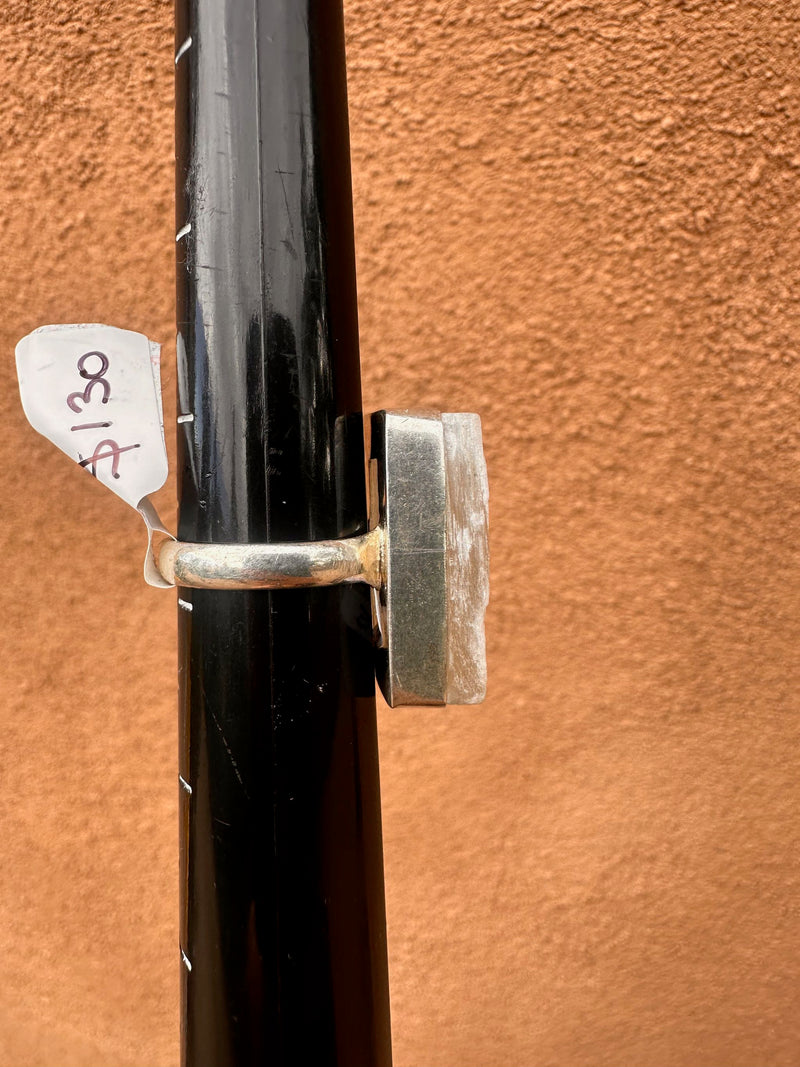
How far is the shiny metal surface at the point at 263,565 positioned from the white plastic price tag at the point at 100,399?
29 mm

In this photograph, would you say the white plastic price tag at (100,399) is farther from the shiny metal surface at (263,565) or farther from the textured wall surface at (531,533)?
the textured wall surface at (531,533)

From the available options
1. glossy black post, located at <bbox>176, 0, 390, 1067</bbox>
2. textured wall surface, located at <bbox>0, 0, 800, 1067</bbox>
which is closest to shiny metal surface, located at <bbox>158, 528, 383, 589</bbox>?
glossy black post, located at <bbox>176, 0, 390, 1067</bbox>

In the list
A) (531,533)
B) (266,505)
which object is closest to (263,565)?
(266,505)

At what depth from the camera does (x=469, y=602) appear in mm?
222

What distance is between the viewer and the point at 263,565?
0.20 metres

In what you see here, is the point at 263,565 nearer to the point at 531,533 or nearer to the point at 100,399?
the point at 100,399

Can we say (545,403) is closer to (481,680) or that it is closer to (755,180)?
(755,180)

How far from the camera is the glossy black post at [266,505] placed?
0.21m

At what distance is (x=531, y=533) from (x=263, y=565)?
0.35m

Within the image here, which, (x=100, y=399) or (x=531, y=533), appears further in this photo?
(x=531, y=533)

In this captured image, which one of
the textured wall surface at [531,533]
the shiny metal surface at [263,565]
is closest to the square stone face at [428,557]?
the shiny metal surface at [263,565]

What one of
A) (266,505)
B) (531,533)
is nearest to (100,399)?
(266,505)

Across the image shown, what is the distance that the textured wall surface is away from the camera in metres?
0.49

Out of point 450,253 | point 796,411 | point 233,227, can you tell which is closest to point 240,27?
point 233,227
